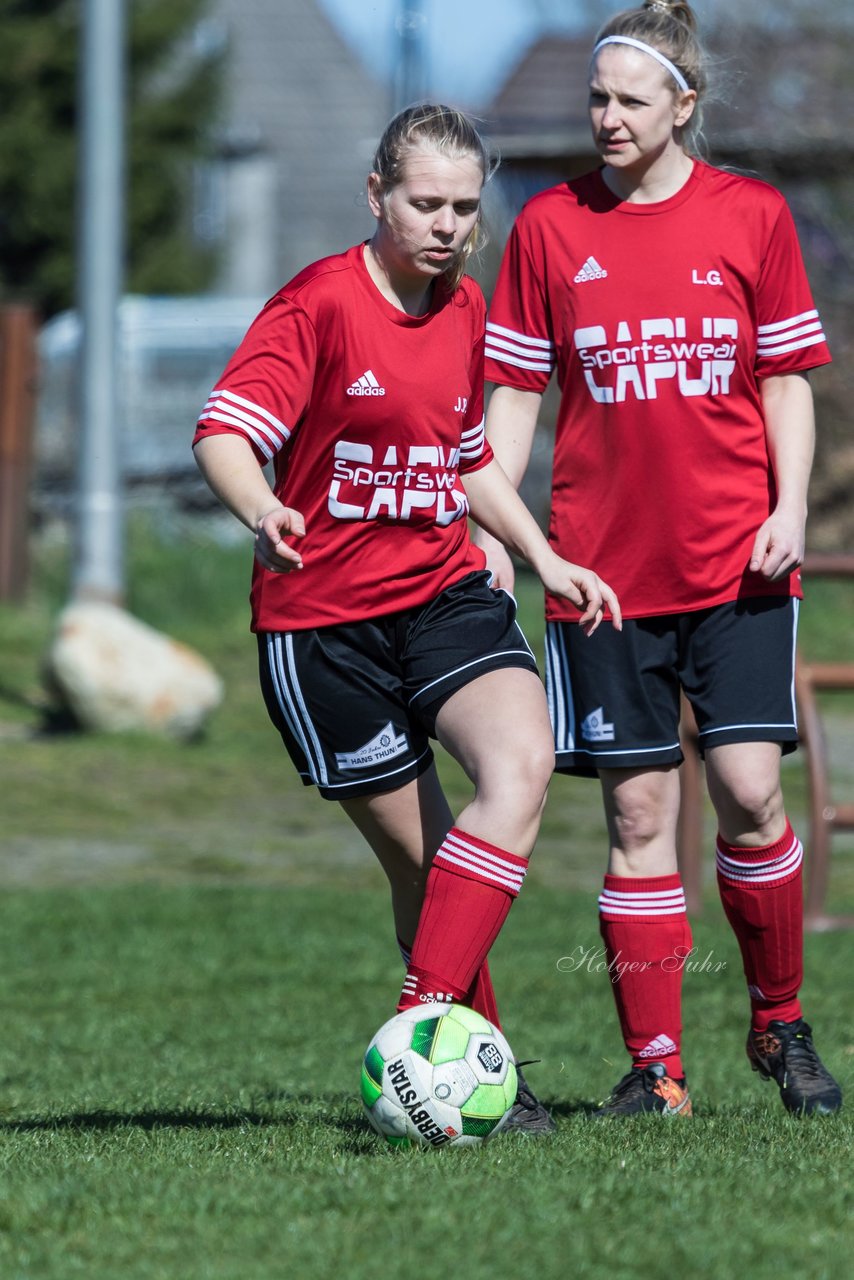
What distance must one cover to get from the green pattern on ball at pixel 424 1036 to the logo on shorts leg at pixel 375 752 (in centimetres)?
53

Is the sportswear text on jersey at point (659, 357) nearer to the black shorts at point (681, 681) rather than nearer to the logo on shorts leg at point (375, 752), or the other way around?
the black shorts at point (681, 681)

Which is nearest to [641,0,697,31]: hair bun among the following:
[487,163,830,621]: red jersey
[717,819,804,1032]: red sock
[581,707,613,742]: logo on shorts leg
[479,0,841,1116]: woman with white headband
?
[479,0,841,1116]: woman with white headband

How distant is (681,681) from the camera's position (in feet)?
13.7

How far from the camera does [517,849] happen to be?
3.59 metres

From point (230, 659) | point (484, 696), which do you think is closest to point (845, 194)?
point (230, 659)

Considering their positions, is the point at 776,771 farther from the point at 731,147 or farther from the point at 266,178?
the point at 266,178

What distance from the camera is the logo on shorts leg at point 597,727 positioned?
4113 mm

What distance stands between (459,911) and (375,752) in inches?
14.9

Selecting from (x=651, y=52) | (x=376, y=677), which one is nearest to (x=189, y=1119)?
(x=376, y=677)

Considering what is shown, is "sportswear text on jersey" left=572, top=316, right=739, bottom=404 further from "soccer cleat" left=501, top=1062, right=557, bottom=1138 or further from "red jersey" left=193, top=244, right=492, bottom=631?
"soccer cleat" left=501, top=1062, right=557, bottom=1138

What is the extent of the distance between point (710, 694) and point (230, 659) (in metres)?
8.85

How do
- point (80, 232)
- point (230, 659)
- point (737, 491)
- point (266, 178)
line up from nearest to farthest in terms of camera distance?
point (737, 491)
point (80, 232)
point (230, 659)
point (266, 178)

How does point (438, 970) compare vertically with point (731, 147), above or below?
below

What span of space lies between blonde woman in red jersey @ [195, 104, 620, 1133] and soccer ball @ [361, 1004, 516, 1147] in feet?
0.30
